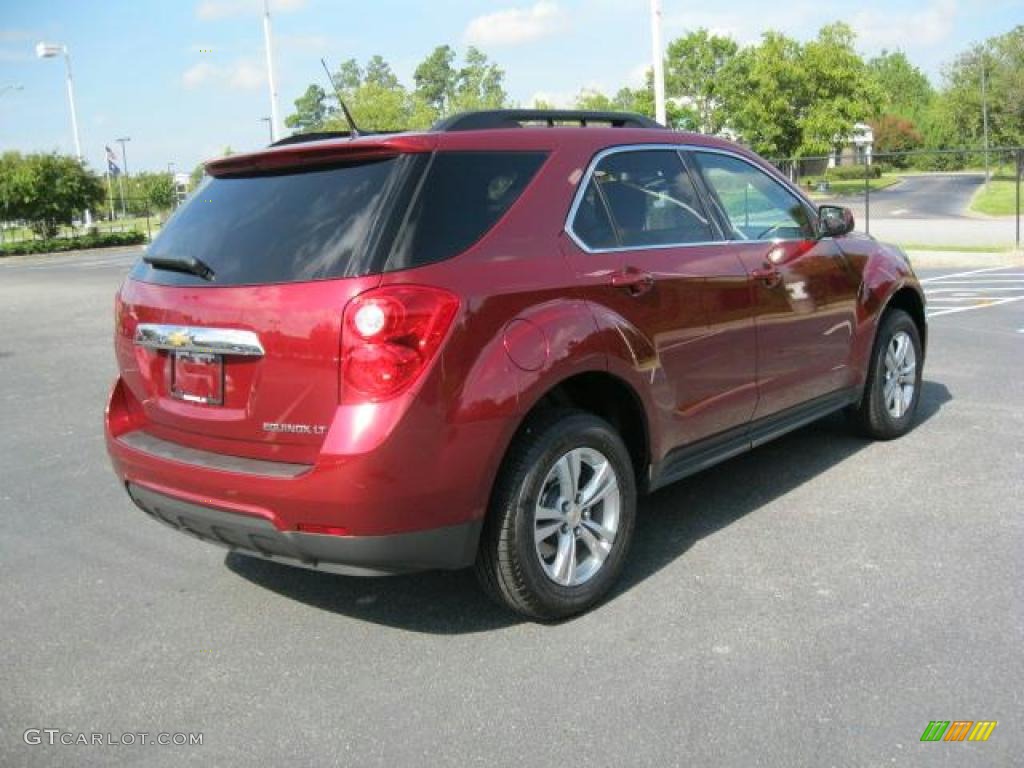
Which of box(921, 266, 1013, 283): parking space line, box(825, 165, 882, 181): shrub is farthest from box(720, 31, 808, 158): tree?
box(921, 266, 1013, 283): parking space line

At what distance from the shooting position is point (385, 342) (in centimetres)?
301

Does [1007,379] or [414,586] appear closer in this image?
[414,586]

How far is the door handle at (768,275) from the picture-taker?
4465 mm

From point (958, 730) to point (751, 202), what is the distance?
2.84 m

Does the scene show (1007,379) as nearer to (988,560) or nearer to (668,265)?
(988,560)

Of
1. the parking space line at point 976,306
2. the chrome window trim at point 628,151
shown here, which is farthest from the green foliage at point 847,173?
the chrome window trim at point 628,151

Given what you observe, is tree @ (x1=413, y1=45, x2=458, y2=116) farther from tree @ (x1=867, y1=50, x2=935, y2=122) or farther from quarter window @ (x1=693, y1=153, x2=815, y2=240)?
quarter window @ (x1=693, y1=153, x2=815, y2=240)

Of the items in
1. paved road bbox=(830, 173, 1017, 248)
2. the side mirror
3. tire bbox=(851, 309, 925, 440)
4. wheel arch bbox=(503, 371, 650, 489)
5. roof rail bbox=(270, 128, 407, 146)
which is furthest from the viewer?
paved road bbox=(830, 173, 1017, 248)

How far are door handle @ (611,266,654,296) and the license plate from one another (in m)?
1.47

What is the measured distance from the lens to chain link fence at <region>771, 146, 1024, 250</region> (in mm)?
23884

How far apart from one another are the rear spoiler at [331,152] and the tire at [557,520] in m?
1.04

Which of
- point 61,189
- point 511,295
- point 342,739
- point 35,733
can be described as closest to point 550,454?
point 511,295

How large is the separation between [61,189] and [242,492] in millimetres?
42070

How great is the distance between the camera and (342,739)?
2.86 m
